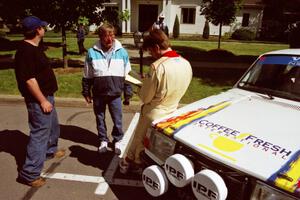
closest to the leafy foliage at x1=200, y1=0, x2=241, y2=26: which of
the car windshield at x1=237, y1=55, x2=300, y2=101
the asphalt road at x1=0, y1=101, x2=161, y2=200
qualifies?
the asphalt road at x1=0, y1=101, x2=161, y2=200

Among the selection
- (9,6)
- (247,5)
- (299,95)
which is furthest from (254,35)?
(299,95)

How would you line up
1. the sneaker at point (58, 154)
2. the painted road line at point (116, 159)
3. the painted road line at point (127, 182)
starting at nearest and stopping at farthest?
the painted road line at point (127, 182) < the painted road line at point (116, 159) < the sneaker at point (58, 154)

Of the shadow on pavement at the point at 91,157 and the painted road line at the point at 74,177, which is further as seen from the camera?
the shadow on pavement at the point at 91,157

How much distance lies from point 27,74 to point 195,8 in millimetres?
28238

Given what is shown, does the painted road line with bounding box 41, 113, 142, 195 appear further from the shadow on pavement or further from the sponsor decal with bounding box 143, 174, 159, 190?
the sponsor decal with bounding box 143, 174, 159, 190

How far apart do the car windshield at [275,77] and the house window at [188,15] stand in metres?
27.2

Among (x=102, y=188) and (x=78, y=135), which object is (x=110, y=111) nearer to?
(x=102, y=188)

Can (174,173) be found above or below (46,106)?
below

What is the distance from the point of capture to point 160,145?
134 inches

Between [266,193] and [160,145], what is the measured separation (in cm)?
122

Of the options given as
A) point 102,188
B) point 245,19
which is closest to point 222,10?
point 102,188

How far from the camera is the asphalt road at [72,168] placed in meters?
3.97

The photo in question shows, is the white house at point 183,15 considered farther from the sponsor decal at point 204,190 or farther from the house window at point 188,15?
the sponsor decal at point 204,190

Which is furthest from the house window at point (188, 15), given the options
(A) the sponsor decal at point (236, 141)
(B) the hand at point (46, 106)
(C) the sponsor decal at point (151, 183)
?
(C) the sponsor decal at point (151, 183)
